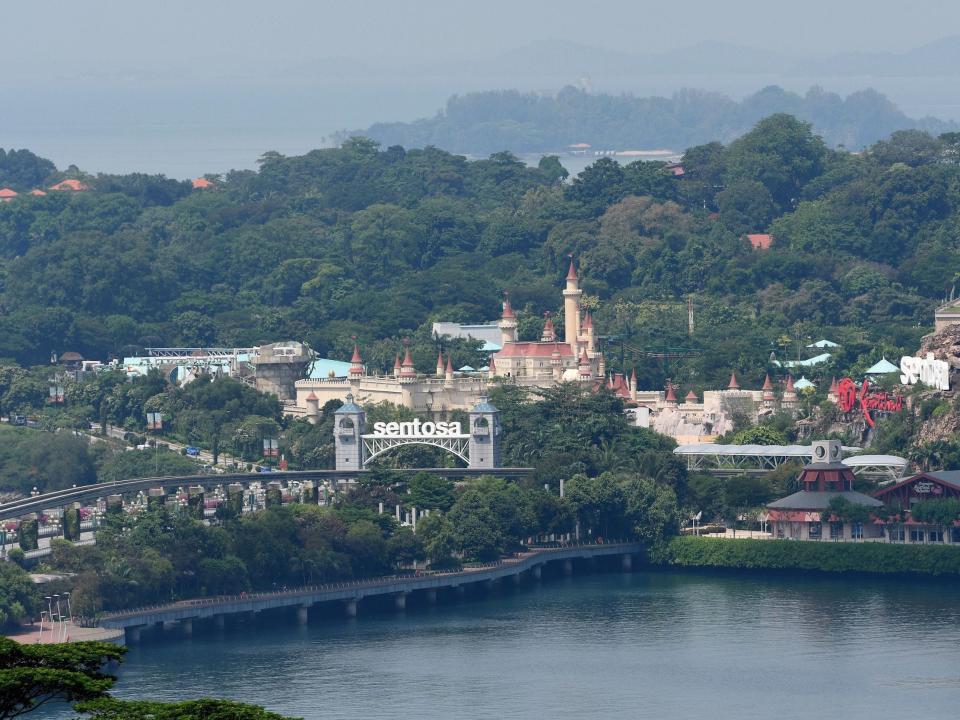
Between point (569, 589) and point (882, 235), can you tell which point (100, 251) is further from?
point (569, 589)

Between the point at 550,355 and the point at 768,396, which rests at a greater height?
the point at 550,355

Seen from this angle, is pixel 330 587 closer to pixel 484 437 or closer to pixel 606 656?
pixel 606 656

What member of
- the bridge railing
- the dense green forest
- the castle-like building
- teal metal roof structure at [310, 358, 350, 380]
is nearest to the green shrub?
the bridge railing

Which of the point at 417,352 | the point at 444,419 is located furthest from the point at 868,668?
the point at 417,352

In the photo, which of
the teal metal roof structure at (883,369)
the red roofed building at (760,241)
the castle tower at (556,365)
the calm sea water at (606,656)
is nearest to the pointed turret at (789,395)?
the teal metal roof structure at (883,369)

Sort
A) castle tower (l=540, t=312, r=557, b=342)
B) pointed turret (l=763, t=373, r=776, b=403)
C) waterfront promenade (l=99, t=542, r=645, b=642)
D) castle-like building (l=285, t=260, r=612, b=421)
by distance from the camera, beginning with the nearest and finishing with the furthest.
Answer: waterfront promenade (l=99, t=542, r=645, b=642) < pointed turret (l=763, t=373, r=776, b=403) < castle-like building (l=285, t=260, r=612, b=421) < castle tower (l=540, t=312, r=557, b=342)

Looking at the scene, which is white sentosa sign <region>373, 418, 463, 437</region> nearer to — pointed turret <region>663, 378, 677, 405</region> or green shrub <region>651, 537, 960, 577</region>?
pointed turret <region>663, 378, 677, 405</region>

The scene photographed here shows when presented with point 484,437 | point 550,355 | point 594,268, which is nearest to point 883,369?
point 550,355
